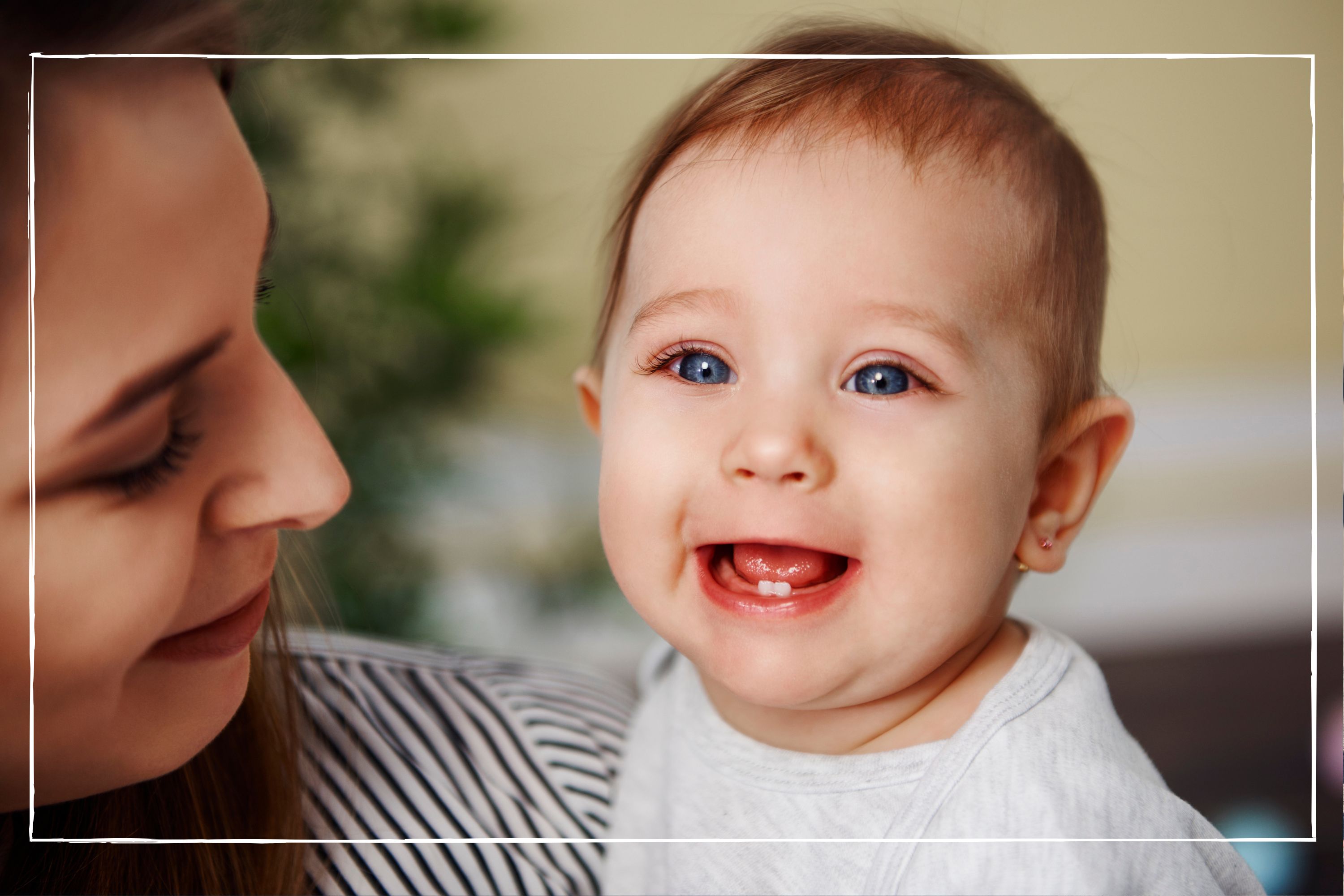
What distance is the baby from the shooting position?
26.3 inches

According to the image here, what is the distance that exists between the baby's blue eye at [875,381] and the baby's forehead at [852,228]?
52 millimetres

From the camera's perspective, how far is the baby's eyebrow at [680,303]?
69 centimetres

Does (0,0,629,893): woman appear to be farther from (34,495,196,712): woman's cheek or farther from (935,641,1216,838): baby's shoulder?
(935,641,1216,838): baby's shoulder

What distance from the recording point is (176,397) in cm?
63

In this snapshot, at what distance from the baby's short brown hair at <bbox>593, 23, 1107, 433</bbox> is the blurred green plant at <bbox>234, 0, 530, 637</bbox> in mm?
218

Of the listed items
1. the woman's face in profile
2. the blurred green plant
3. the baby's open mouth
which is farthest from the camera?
the blurred green plant

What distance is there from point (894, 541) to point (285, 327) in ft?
1.95

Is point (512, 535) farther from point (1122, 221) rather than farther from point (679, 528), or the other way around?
point (1122, 221)

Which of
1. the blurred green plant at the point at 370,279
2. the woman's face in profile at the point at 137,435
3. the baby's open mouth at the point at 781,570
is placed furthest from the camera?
the blurred green plant at the point at 370,279

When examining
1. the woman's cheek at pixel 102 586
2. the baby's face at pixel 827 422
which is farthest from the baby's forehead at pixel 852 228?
the woman's cheek at pixel 102 586

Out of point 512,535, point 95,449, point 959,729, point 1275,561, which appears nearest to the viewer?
point 95,449

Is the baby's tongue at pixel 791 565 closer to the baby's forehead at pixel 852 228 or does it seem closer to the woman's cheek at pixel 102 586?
the baby's forehead at pixel 852 228

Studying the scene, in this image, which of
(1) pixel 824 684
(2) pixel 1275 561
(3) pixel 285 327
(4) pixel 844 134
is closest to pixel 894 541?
(1) pixel 824 684

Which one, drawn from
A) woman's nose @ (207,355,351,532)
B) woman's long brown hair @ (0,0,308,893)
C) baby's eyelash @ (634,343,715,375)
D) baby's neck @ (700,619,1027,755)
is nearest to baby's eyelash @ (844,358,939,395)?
baby's eyelash @ (634,343,715,375)
